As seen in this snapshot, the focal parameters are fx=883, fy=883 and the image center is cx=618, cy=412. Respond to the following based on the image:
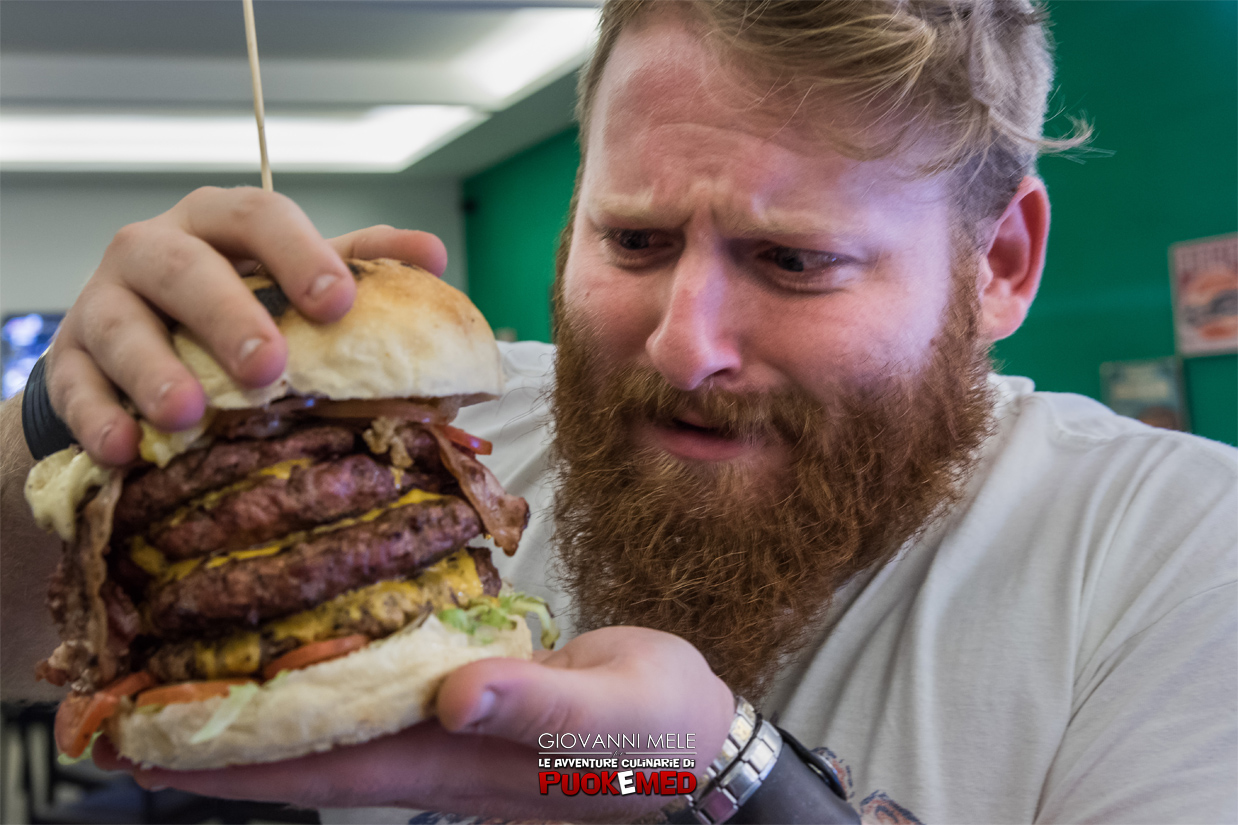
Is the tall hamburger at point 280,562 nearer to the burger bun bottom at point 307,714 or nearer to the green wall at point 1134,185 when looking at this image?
the burger bun bottom at point 307,714

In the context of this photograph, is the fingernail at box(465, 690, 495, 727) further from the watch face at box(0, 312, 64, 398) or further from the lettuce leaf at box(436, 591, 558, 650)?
the watch face at box(0, 312, 64, 398)

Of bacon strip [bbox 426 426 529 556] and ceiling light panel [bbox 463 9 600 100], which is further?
ceiling light panel [bbox 463 9 600 100]

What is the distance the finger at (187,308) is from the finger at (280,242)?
0.03 meters

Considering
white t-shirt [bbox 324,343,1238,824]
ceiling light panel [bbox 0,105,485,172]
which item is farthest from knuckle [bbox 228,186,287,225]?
ceiling light panel [bbox 0,105,485,172]

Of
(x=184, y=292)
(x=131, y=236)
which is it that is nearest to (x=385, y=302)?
(x=184, y=292)

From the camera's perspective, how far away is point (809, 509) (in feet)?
5.58

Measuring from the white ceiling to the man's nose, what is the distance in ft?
18.4

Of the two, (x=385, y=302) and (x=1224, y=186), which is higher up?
(x=1224, y=186)

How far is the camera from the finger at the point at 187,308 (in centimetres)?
96

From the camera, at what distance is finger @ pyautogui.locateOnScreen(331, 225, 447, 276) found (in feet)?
4.23

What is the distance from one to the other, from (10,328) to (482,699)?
37.4ft

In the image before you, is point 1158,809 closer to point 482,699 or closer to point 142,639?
point 482,699

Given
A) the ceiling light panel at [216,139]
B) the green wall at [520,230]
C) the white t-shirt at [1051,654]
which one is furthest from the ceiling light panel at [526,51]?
the white t-shirt at [1051,654]

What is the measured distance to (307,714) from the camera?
0.95 metres
